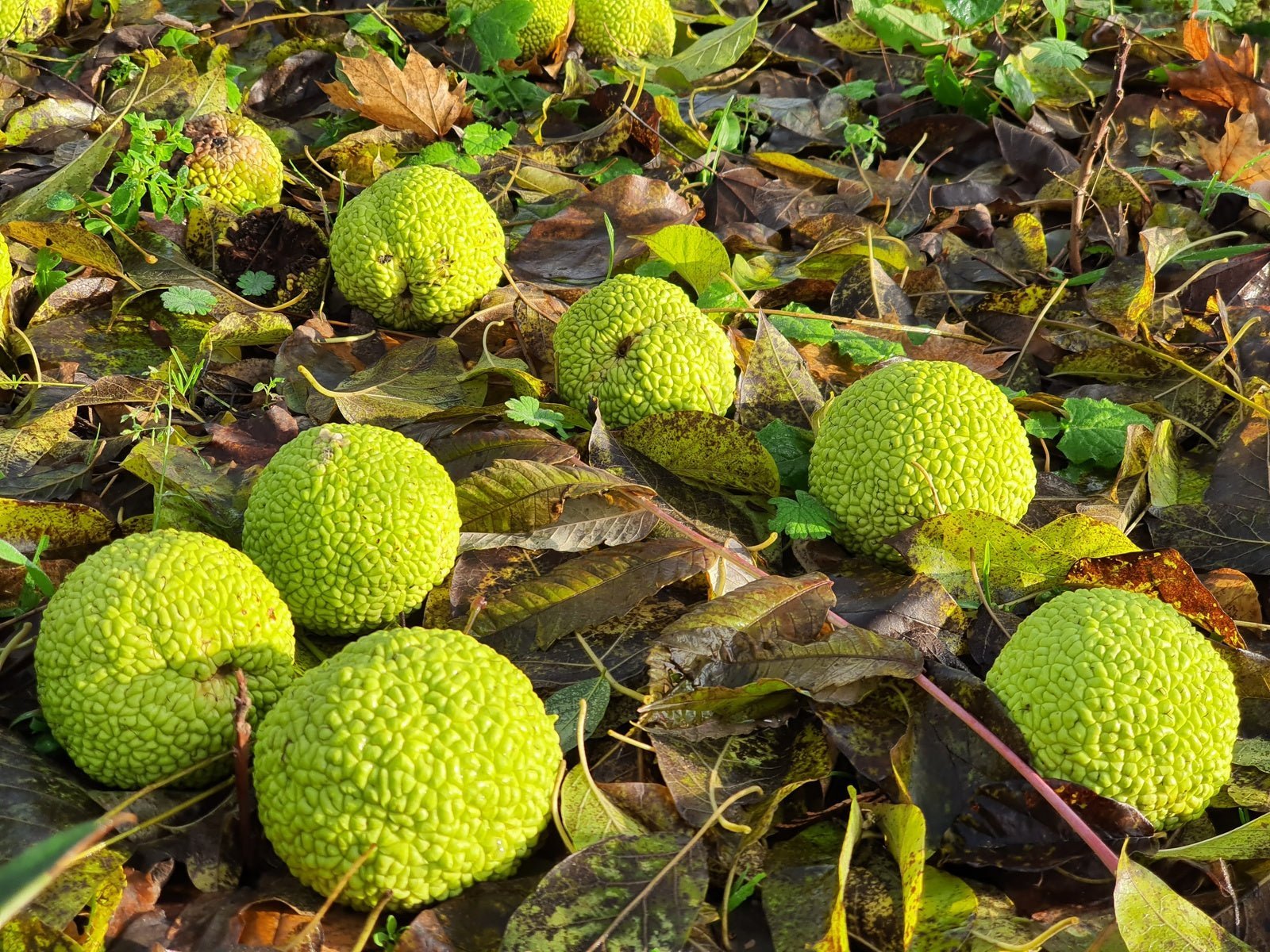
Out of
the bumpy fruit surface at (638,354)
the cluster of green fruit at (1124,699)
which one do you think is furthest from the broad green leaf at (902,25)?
the cluster of green fruit at (1124,699)

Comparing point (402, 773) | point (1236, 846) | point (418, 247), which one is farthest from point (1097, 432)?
point (402, 773)

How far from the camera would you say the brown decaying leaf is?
2389 millimetres

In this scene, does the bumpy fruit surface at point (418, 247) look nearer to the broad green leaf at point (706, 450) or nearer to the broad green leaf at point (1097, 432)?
the broad green leaf at point (706, 450)

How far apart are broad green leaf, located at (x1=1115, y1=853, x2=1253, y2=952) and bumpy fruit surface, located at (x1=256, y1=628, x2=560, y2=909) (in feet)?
3.11

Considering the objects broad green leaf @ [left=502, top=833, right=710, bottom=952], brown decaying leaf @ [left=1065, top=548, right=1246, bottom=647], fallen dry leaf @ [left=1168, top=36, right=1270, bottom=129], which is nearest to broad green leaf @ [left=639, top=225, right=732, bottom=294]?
brown decaying leaf @ [left=1065, top=548, right=1246, bottom=647]

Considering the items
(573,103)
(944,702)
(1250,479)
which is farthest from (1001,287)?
(944,702)

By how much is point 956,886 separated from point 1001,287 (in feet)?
7.50

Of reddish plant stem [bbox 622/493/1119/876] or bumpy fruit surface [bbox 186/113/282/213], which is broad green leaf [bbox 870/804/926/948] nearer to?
reddish plant stem [bbox 622/493/1119/876]

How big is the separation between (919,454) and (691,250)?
1124mm

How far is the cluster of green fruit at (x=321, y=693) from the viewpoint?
176cm

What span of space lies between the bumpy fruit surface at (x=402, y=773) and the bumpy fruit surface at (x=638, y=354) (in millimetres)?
1061

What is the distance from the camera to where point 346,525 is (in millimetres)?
2191

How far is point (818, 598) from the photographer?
7.48 feet

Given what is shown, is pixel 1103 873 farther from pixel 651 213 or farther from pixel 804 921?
pixel 651 213
